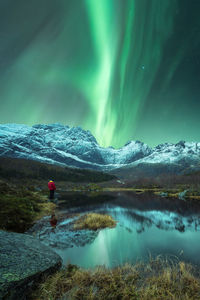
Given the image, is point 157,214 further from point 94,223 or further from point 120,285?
point 120,285

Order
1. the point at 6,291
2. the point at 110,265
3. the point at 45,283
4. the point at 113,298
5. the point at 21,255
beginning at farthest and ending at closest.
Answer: the point at 110,265 → the point at 21,255 → the point at 45,283 → the point at 113,298 → the point at 6,291

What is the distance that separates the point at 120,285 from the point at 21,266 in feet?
14.7

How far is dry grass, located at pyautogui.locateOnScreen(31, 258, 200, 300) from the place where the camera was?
6984mm

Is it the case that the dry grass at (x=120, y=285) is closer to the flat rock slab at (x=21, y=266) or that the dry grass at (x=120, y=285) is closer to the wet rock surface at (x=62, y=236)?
the flat rock slab at (x=21, y=266)

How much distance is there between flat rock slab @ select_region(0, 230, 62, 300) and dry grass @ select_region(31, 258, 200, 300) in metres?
0.49

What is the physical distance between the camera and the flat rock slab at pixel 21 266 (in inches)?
249

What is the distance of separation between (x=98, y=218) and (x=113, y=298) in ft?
50.5

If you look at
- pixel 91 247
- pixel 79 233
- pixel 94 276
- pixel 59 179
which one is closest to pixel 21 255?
pixel 94 276

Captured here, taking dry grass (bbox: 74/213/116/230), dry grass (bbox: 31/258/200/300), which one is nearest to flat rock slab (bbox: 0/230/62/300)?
dry grass (bbox: 31/258/200/300)

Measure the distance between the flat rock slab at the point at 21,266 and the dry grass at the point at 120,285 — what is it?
486 mm

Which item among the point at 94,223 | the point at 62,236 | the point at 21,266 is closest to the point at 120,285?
the point at 21,266

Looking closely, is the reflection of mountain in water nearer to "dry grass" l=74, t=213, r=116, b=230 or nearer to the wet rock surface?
"dry grass" l=74, t=213, r=116, b=230

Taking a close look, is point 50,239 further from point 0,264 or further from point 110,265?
point 0,264

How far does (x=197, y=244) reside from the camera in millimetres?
14422
